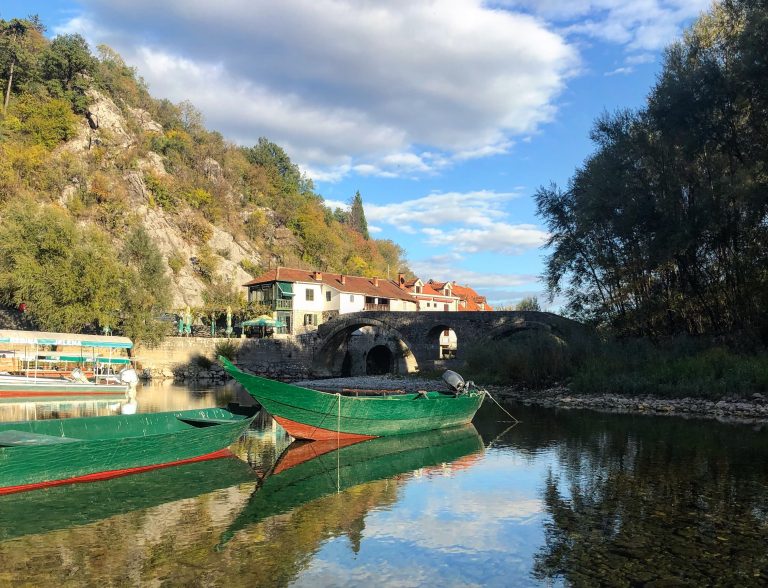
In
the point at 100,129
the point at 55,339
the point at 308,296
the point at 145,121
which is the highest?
the point at 145,121

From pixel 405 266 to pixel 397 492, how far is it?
333 ft

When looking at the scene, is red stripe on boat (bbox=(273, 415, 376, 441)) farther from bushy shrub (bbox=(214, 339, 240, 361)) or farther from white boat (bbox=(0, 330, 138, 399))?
bushy shrub (bbox=(214, 339, 240, 361))

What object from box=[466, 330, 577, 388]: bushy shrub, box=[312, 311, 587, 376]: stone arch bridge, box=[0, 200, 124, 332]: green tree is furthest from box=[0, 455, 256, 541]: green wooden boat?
box=[0, 200, 124, 332]: green tree

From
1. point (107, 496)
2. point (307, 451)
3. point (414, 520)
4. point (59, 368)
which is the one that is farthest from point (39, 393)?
point (414, 520)

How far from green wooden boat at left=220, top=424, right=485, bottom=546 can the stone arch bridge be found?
17.8 meters

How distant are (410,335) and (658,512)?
124 feet

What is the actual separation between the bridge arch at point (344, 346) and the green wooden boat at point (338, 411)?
29828 mm

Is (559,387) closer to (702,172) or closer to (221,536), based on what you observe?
(702,172)

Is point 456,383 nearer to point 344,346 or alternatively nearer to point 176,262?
point 344,346

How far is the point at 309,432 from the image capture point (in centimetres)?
1678

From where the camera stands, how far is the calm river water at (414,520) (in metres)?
7.24

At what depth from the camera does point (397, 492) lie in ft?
38.2

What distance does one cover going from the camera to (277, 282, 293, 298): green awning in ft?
188

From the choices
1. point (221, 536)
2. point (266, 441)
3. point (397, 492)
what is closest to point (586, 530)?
point (397, 492)
